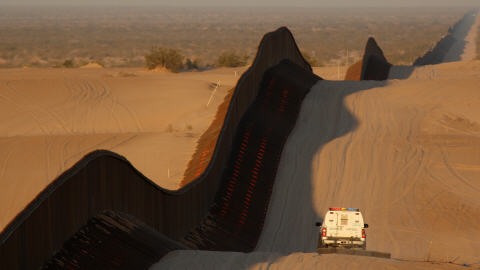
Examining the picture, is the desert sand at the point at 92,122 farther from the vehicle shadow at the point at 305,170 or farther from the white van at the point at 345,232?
the white van at the point at 345,232

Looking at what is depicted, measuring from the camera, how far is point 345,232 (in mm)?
16703

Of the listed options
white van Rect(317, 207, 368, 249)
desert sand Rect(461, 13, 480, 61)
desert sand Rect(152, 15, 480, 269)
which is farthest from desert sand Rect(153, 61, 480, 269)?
desert sand Rect(461, 13, 480, 61)

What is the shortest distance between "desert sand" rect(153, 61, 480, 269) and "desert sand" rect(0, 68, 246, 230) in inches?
154

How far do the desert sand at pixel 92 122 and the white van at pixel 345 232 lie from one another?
663 centimetres

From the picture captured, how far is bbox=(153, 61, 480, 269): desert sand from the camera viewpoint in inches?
696

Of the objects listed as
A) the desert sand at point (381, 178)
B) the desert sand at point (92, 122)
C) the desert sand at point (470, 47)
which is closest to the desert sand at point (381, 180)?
the desert sand at point (381, 178)

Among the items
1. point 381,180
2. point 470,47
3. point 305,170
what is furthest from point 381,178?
point 470,47

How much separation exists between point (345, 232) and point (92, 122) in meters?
20.1

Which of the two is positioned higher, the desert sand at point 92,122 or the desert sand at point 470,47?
the desert sand at point 92,122

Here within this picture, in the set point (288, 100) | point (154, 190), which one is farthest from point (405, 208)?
point (288, 100)

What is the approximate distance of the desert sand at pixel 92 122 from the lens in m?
23.9

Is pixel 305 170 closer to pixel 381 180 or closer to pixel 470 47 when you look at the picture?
pixel 381 180

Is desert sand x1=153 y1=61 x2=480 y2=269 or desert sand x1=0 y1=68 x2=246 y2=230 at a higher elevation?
desert sand x1=153 y1=61 x2=480 y2=269

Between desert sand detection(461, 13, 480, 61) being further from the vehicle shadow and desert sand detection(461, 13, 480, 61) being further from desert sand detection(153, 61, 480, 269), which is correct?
the vehicle shadow
